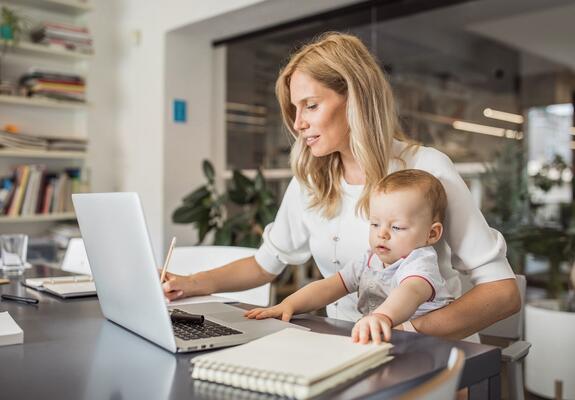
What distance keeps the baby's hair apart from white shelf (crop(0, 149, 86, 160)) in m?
3.17

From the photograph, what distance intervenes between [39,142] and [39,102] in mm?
260

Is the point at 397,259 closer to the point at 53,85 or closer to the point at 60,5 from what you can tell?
the point at 53,85

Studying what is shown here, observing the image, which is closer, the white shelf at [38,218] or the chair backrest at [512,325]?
the chair backrest at [512,325]

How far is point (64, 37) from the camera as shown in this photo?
412 cm

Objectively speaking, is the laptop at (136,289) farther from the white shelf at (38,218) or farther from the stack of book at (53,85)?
the stack of book at (53,85)

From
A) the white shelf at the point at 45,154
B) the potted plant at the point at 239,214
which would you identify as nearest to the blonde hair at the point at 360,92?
the potted plant at the point at 239,214

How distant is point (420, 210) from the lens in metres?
1.27

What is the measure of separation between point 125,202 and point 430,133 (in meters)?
2.67

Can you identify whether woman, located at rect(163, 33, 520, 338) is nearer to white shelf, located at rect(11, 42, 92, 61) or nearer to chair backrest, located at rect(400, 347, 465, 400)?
chair backrest, located at rect(400, 347, 465, 400)

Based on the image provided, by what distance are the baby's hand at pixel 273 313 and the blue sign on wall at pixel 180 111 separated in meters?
3.12

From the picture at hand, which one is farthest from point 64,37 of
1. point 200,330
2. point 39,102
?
point 200,330

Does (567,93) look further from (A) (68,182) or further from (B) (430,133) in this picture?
(A) (68,182)

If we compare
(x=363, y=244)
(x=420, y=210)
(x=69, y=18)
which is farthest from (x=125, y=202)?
(x=69, y=18)

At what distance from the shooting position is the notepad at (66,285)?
149cm
